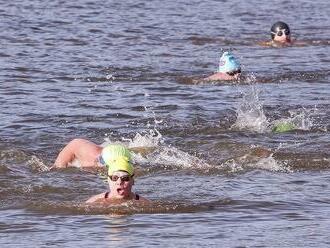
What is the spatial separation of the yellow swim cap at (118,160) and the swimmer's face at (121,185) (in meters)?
0.04

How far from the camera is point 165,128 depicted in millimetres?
17812

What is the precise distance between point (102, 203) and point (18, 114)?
6.25 metres

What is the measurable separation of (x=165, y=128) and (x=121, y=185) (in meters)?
5.25

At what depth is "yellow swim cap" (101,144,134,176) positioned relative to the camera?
1270 cm

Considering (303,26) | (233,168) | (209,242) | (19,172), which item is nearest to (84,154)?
(19,172)

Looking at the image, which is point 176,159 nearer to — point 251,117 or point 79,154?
point 79,154

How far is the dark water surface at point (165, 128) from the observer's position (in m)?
11.7

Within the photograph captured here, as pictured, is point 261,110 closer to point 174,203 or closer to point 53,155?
point 53,155

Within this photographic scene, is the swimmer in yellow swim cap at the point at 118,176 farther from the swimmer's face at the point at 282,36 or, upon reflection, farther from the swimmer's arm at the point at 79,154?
the swimmer's face at the point at 282,36

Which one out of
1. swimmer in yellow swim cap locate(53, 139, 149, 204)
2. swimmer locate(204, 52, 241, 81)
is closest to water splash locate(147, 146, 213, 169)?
swimmer in yellow swim cap locate(53, 139, 149, 204)

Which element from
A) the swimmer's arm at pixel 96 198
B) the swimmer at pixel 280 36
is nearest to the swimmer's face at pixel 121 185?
the swimmer's arm at pixel 96 198

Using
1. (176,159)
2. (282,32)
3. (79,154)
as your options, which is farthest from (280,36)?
(79,154)

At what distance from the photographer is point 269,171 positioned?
14719 millimetres

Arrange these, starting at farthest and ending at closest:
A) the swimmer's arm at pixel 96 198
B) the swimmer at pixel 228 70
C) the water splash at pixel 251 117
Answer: the swimmer at pixel 228 70 → the water splash at pixel 251 117 → the swimmer's arm at pixel 96 198
